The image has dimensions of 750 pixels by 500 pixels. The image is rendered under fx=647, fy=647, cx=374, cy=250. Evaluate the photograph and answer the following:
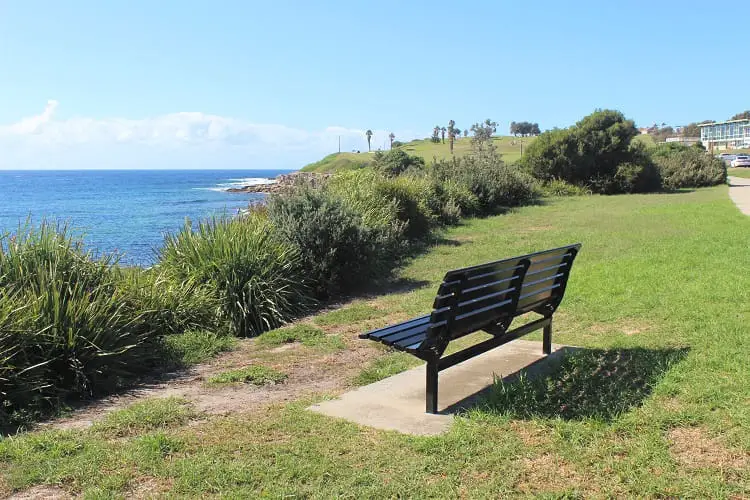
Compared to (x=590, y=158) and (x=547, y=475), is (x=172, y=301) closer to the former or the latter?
(x=547, y=475)

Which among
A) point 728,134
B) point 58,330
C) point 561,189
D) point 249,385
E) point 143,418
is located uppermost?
point 728,134

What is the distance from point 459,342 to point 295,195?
4.78 meters

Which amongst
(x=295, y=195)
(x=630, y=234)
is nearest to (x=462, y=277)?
(x=295, y=195)

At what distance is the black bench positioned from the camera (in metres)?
4.05

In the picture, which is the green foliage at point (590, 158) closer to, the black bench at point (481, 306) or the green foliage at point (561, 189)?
the green foliage at point (561, 189)

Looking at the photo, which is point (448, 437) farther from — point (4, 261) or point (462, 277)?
point (4, 261)

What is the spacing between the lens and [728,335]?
5.50 m

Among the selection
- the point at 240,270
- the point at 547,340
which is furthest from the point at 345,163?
the point at 547,340

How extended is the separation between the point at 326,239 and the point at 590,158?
28365 mm

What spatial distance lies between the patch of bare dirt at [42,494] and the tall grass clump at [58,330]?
4.29 ft

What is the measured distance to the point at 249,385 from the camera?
16.8 feet

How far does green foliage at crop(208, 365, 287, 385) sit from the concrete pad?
91 cm

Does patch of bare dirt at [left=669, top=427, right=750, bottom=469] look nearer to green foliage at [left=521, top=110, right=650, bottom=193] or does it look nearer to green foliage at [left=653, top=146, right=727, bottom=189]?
green foliage at [left=521, top=110, right=650, bottom=193]

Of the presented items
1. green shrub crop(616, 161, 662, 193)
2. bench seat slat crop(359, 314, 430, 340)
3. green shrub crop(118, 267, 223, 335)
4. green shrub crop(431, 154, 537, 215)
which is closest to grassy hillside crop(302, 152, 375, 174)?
green shrub crop(616, 161, 662, 193)
